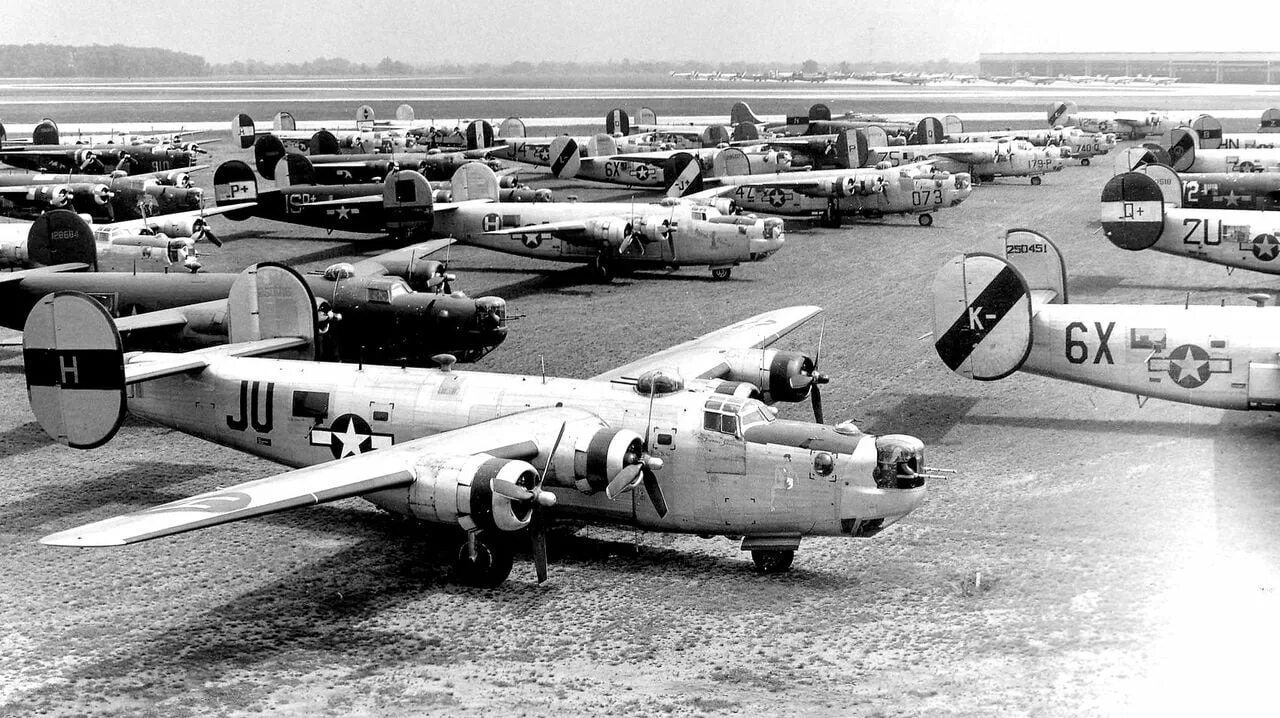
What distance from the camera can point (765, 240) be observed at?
37062 millimetres

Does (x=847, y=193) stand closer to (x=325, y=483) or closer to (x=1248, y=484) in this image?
(x=1248, y=484)

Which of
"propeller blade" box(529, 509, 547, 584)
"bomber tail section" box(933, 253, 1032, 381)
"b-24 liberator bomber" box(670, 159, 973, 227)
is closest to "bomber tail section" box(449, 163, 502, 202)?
"b-24 liberator bomber" box(670, 159, 973, 227)

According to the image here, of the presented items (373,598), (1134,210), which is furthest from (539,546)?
(1134,210)

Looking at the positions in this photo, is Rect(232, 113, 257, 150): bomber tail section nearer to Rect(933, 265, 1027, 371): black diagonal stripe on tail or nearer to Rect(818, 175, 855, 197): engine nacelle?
Rect(818, 175, 855, 197): engine nacelle

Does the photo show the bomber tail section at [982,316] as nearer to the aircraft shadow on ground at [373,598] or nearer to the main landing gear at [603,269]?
the aircraft shadow on ground at [373,598]

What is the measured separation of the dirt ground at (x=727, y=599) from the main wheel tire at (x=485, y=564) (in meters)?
0.19

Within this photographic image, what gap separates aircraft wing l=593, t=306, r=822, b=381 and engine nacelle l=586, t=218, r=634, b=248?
1313 cm

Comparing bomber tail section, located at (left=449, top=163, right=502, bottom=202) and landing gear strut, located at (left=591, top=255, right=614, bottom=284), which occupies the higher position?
bomber tail section, located at (left=449, top=163, right=502, bottom=202)

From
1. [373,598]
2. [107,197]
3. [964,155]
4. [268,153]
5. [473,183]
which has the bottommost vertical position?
[373,598]

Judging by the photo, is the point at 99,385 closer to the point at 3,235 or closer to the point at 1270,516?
the point at 1270,516

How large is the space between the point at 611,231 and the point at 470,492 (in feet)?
76.8

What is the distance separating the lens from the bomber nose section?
121 ft

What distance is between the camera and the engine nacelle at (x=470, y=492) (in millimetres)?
13812

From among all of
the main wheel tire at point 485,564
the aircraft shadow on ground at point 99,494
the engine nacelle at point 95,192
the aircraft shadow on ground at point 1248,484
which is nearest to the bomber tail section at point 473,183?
the engine nacelle at point 95,192
